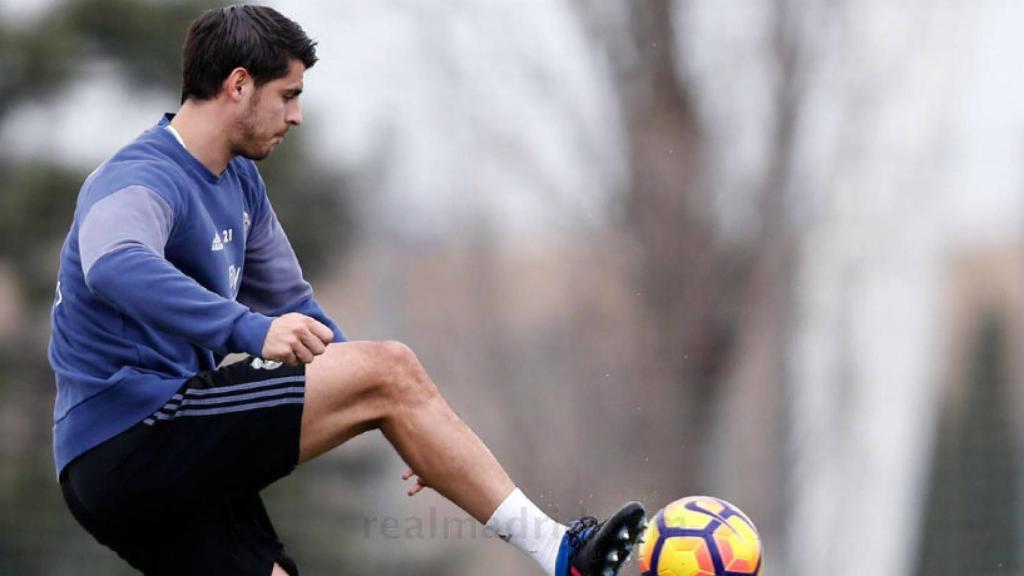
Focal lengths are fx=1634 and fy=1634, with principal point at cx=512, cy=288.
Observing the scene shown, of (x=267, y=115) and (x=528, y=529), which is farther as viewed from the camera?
(x=267, y=115)

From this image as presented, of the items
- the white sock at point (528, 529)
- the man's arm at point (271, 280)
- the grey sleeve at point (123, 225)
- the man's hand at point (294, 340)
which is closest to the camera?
the man's hand at point (294, 340)

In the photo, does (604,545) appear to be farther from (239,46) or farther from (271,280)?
(239,46)

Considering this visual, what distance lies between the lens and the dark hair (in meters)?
4.54

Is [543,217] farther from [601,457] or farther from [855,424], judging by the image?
[855,424]

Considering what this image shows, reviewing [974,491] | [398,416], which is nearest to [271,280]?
[398,416]

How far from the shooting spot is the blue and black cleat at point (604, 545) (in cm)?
427

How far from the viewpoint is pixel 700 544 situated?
484cm

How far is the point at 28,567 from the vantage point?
45.6 ft

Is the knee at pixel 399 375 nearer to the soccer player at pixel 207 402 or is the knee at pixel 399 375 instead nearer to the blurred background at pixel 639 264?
the soccer player at pixel 207 402

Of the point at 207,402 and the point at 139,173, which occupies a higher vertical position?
the point at 139,173

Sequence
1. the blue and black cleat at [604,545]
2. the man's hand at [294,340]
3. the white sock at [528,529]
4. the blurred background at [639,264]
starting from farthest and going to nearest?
the blurred background at [639,264] < the white sock at [528,529] < the blue and black cleat at [604,545] < the man's hand at [294,340]

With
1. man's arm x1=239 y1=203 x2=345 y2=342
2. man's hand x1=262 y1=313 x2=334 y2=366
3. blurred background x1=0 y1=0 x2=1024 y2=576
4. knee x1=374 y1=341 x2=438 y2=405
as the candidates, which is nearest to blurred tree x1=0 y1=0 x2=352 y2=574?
blurred background x1=0 y1=0 x2=1024 y2=576

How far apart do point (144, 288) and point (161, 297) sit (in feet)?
0.16

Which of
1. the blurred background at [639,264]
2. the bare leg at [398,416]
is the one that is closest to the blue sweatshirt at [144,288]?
the bare leg at [398,416]
